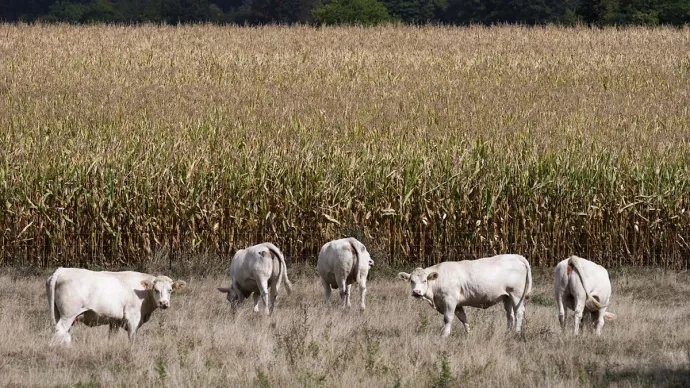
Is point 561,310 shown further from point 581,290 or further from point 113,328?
point 113,328

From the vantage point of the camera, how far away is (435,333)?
13.4m

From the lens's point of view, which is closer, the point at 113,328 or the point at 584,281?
the point at 113,328

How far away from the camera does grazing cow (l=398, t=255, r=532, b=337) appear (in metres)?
13.5

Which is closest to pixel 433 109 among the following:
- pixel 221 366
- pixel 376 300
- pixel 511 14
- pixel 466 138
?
pixel 466 138

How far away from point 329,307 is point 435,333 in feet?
7.91

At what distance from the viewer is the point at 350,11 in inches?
3142

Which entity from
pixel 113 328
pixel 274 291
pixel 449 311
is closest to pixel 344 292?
pixel 274 291

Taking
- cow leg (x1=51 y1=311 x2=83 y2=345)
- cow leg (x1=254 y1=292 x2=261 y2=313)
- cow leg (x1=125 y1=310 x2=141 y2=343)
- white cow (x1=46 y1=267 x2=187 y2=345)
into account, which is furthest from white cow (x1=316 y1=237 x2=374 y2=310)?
cow leg (x1=51 y1=311 x2=83 y2=345)

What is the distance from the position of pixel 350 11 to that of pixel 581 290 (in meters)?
67.9

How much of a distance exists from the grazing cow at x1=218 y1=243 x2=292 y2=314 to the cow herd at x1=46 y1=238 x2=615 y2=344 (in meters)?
0.01

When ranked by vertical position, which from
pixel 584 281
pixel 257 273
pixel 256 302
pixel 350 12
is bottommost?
pixel 256 302

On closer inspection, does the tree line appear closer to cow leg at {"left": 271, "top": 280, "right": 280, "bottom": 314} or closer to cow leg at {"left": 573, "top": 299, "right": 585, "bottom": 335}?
cow leg at {"left": 271, "top": 280, "right": 280, "bottom": 314}

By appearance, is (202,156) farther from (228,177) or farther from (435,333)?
(435,333)

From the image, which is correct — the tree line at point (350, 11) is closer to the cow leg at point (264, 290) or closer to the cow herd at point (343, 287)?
the cow herd at point (343, 287)
